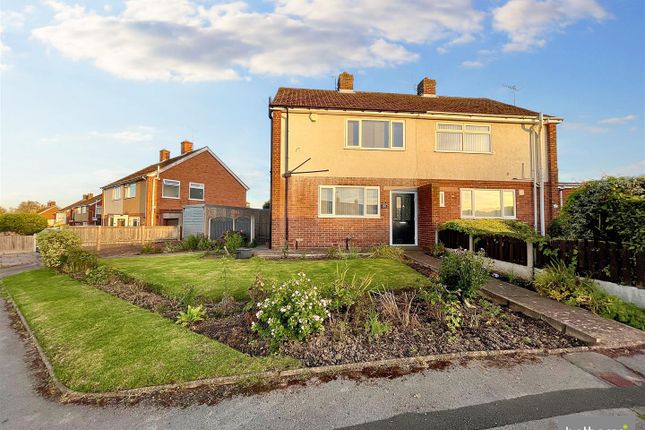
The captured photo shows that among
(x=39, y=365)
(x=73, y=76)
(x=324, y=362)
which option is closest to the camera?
(x=324, y=362)

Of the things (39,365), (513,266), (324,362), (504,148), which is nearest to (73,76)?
(39,365)

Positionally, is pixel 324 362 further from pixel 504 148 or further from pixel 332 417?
pixel 504 148

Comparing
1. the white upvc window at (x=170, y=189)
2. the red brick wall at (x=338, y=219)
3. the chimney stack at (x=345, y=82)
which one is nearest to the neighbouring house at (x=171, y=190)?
the white upvc window at (x=170, y=189)

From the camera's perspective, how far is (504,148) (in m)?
13.9

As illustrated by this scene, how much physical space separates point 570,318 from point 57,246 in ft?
47.0

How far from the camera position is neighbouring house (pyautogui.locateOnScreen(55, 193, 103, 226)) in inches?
1674

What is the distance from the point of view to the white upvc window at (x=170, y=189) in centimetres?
2642

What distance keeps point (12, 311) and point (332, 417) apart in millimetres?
7902

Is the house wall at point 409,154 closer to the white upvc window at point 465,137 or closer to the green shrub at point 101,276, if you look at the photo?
the white upvc window at point 465,137

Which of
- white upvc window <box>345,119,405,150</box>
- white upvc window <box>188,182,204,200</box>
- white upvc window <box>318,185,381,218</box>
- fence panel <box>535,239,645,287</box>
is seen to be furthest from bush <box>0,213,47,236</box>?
fence panel <box>535,239,645,287</box>

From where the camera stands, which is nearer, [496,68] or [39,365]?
[39,365]

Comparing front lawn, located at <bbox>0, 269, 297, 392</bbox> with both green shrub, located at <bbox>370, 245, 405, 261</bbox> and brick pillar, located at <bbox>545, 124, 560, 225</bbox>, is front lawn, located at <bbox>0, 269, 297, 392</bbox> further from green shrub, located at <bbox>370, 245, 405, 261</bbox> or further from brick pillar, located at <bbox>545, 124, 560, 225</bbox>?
brick pillar, located at <bbox>545, 124, 560, 225</bbox>

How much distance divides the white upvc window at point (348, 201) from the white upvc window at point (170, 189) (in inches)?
735

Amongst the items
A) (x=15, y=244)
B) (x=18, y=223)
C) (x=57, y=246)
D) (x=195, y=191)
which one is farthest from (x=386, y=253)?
(x=18, y=223)
